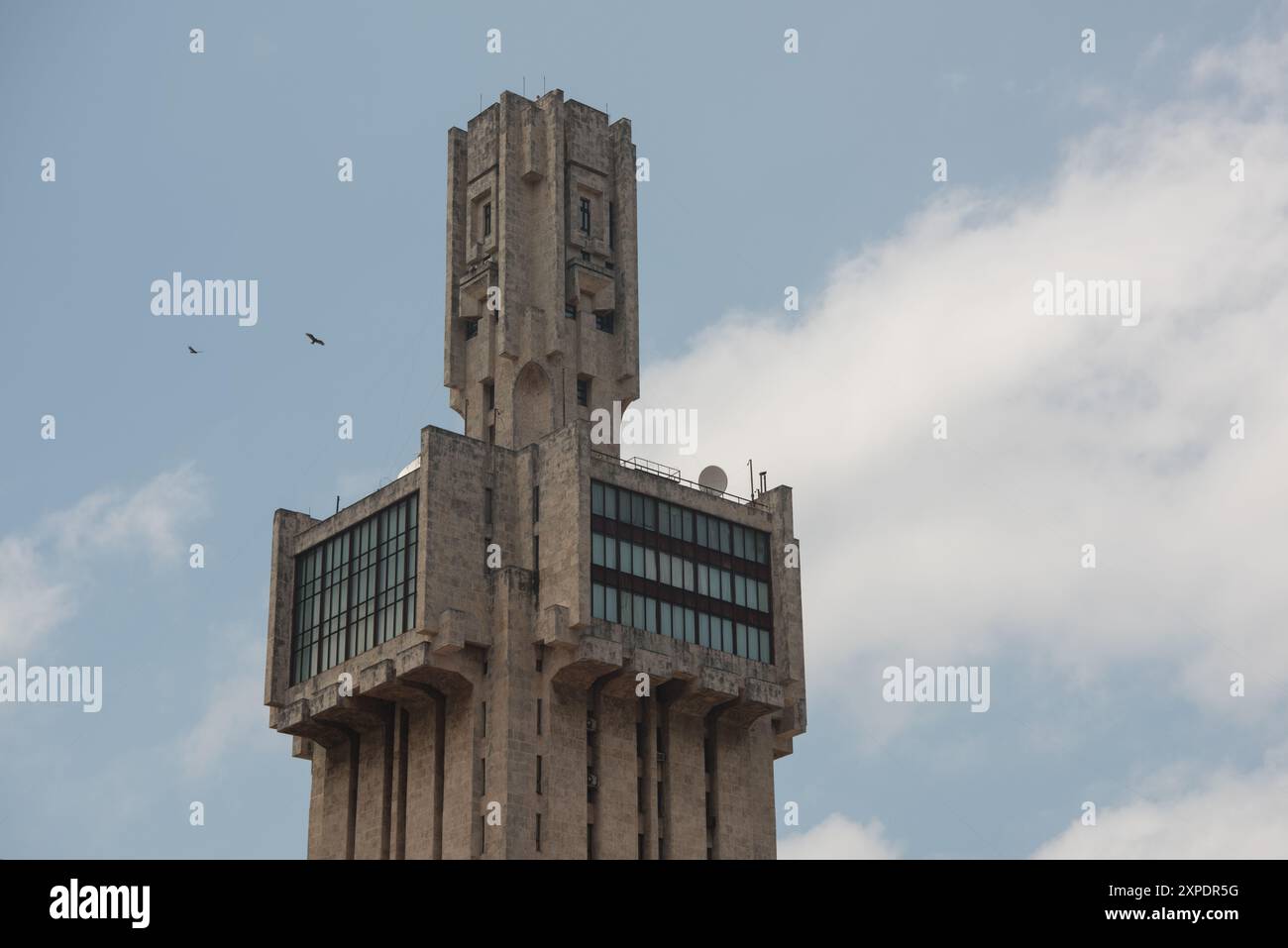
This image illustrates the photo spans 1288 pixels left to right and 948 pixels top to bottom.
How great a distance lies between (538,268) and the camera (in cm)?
14575

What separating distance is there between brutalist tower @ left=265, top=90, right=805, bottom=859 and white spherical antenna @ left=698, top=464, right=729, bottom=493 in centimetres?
159

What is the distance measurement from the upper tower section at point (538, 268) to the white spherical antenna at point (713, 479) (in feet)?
28.5

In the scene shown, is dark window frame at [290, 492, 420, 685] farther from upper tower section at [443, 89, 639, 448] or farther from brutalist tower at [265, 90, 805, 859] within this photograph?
upper tower section at [443, 89, 639, 448]

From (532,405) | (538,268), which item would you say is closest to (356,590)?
(532,405)

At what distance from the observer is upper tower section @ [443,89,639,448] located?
142250mm

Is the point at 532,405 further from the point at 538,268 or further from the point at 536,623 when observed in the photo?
the point at 536,623

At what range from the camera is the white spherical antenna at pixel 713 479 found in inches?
5502

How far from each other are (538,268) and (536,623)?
29269mm
